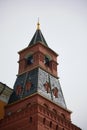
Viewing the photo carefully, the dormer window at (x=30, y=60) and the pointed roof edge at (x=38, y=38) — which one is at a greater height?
the pointed roof edge at (x=38, y=38)

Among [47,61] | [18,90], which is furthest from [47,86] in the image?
[47,61]

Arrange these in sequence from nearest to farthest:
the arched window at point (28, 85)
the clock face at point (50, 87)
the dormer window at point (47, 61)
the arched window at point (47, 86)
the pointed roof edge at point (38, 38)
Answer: the clock face at point (50, 87)
the arched window at point (28, 85)
the arched window at point (47, 86)
the dormer window at point (47, 61)
the pointed roof edge at point (38, 38)

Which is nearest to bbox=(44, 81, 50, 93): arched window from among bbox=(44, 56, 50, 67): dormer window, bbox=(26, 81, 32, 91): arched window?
bbox=(26, 81, 32, 91): arched window

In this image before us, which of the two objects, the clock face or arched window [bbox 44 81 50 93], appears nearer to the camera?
the clock face

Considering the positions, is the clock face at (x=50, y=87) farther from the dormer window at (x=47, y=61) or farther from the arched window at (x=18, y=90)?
the arched window at (x=18, y=90)

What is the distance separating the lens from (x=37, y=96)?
130 ft

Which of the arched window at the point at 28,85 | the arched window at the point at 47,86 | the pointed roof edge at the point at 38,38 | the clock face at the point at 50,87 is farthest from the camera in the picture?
the pointed roof edge at the point at 38,38

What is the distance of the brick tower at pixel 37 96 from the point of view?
37812 millimetres

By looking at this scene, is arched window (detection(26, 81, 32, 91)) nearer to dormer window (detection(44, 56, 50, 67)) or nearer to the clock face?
the clock face

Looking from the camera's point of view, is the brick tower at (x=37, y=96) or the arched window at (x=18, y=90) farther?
the arched window at (x=18, y=90)

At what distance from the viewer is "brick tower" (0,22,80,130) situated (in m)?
37.8

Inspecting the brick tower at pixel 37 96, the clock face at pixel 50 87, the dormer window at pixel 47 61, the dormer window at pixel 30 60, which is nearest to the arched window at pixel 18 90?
the brick tower at pixel 37 96

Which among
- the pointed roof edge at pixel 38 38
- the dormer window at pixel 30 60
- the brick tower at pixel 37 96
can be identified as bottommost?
the brick tower at pixel 37 96

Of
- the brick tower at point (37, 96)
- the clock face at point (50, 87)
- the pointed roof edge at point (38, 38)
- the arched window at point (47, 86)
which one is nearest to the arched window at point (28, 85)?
the brick tower at point (37, 96)
